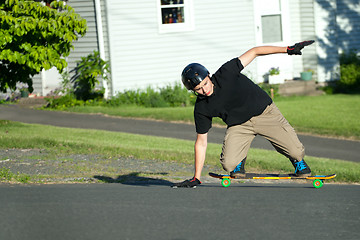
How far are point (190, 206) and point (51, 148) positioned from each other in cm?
552

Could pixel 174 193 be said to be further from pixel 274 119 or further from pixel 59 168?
pixel 59 168

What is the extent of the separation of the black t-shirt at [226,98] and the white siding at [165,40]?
42.1 feet

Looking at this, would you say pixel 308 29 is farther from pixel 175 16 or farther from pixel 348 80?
pixel 175 16

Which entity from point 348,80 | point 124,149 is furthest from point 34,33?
point 348,80

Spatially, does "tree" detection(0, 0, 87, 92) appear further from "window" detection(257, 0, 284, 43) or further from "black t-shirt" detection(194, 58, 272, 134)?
"window" detection(257, 0, 284, 43)

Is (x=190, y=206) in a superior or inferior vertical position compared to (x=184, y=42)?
inferior

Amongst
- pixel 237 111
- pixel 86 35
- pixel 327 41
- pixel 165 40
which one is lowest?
pixel 237 111

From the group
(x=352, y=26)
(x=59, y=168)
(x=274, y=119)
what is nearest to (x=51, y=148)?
(x=59, y=168)

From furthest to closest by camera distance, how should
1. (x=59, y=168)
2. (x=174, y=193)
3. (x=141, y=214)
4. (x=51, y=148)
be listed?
(x=51, y=148), (x=59, y=168), (x=174, y=193), (x=141, y=214)

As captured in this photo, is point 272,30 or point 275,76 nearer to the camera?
point 275,76

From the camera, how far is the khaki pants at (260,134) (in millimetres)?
7746

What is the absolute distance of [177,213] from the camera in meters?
6.44

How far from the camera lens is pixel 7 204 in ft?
22.3

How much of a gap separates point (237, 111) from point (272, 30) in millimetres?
15303
